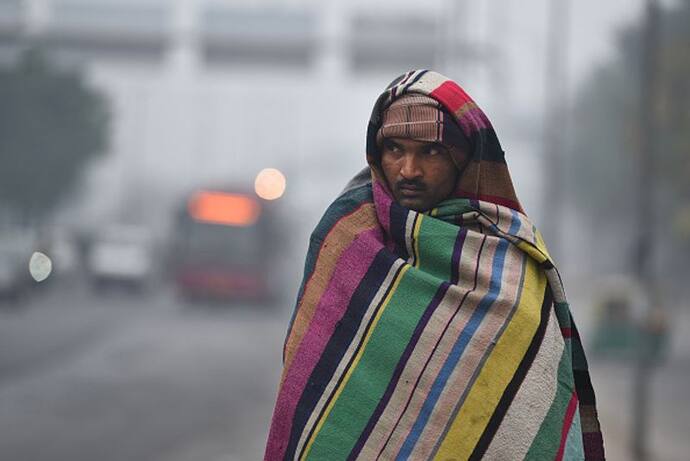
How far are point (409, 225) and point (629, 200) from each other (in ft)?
120

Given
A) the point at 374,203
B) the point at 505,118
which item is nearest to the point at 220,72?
the point at 505,118

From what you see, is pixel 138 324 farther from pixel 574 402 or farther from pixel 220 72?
pixel 220 72

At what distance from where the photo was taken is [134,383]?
13453mm

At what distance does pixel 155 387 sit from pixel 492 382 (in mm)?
10964

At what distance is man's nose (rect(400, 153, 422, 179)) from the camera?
2545 mm

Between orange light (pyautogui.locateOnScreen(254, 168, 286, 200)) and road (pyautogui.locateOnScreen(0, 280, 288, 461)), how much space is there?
638 centimetres

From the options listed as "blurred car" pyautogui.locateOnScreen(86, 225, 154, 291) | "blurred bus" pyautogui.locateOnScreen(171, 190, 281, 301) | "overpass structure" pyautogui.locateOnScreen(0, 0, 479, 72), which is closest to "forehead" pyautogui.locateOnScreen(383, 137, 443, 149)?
"blurred bus" pyautogui.locateOnScreen(171, 190, 281, 301)

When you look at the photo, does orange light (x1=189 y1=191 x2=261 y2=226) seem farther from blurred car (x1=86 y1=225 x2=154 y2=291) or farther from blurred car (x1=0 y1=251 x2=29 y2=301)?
blurred car (x1=86 y1=225 x2=154 y2=291)

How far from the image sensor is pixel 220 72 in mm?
70000

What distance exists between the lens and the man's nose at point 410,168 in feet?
8.35

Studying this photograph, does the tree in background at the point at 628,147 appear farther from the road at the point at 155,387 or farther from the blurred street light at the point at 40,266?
the blurred street light at the point at 40,266

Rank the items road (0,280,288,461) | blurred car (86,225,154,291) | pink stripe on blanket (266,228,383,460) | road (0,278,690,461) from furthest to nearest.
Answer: blurred car (86,225,154,291) < road (0,278,690,461) < road (0,280,288,461) < pink stripe on blanket (266,228,383,460)

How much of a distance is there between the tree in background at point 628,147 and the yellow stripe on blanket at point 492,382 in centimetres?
1856

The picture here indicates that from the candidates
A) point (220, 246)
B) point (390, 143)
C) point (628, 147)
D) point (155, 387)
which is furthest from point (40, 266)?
point (390, 143)
